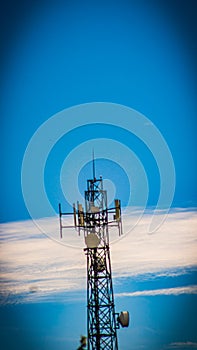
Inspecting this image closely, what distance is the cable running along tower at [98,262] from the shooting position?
6.15m

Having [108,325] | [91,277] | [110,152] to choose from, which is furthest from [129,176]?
[108,325]

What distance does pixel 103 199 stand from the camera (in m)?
6.46

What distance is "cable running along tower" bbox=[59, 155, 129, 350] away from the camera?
6.15 meters

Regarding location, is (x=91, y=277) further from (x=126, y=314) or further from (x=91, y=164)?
(x=91, y=164)

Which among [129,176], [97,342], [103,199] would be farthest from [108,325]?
[129,176]

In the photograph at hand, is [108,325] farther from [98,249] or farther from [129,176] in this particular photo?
[129,176]

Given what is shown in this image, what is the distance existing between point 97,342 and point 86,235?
1.39 m

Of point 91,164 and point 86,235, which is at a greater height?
point 91,164

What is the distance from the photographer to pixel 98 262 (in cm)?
629

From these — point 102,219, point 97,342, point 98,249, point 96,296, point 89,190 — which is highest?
point 89,190

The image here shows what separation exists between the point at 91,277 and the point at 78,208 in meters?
0.93

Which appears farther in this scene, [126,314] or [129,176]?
[129,176]

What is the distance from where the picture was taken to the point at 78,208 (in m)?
6.36

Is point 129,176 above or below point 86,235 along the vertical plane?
above
